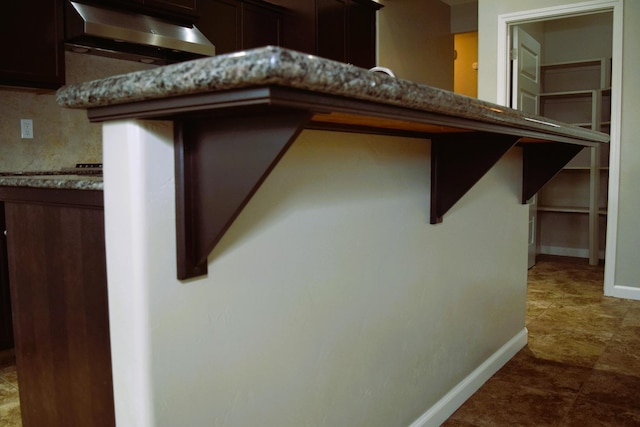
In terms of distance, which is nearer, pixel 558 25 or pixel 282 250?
pixel 282 250

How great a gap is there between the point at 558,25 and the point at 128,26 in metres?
4.47

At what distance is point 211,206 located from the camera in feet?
3.07

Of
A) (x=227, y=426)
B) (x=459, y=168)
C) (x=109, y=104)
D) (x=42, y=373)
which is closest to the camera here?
(x=109, y=104)

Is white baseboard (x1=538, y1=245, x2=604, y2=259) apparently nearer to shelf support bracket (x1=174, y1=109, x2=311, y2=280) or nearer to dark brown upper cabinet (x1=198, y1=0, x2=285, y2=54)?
dark brown upper cabinet (x1=198, y1=0, x2=285, y2=54)

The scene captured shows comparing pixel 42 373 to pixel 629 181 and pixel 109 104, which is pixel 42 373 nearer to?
pixel 109 104

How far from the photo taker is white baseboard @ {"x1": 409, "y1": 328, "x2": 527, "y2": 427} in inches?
74.0

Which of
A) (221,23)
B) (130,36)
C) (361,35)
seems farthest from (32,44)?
(361,35)

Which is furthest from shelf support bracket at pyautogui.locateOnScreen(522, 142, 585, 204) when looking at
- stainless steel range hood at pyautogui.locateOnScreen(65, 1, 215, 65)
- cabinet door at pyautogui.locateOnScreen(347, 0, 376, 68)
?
cabinet door at pyautogui.locateOnScreen(347, 0, 376, 68)

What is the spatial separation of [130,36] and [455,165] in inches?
76.8

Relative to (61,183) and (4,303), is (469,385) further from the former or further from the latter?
(4,303)

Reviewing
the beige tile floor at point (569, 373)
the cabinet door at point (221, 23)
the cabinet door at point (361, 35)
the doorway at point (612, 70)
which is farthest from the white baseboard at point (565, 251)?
the cabinet door at point (221, 23)

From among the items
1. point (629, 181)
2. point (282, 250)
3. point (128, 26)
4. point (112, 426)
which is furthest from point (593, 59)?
point (112, 426)

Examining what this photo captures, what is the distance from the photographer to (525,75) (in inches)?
181

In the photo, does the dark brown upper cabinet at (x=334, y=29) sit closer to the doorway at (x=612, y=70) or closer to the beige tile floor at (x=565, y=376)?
the doorway at (x=612, y=70)
